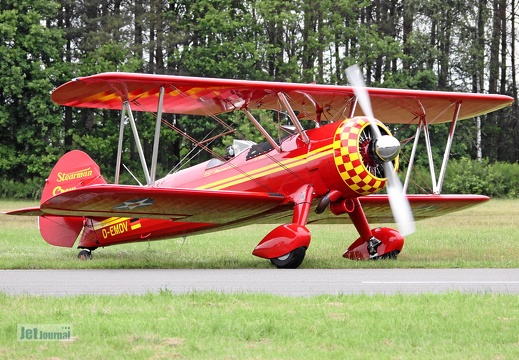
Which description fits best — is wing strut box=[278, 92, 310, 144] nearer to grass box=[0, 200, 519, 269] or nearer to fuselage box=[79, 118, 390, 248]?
fuselage box=[79, 118, 390, 248]

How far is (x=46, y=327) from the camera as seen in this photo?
249 inches

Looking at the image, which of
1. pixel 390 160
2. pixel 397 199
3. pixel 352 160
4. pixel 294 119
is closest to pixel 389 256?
pixel 397 199

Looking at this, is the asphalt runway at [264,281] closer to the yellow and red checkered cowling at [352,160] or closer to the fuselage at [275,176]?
the yellow and red checkered cowling at [352,160]

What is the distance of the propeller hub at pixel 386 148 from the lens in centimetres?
1205

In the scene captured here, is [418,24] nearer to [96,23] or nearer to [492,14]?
[492,14]

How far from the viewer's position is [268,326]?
21.0 feet

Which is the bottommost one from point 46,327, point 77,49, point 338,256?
point 338,256

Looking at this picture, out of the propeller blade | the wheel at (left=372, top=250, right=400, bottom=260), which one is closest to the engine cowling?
the propeller blade

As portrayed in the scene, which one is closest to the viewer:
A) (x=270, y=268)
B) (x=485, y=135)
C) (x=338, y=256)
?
(x=270, y=268)

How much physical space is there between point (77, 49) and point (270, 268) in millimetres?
36282

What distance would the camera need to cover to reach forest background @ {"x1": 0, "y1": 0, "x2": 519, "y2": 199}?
40.8 meters

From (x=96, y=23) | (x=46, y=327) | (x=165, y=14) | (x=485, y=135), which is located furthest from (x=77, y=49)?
(x=46, y=327)

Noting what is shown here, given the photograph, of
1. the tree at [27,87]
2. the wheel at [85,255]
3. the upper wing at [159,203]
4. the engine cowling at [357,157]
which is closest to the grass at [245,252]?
the wheel at [85,255]

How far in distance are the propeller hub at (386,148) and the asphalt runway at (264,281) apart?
1.64 metres
